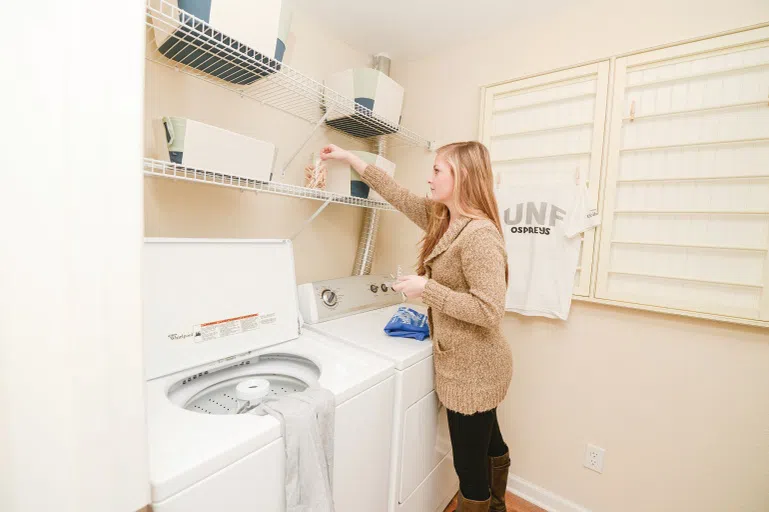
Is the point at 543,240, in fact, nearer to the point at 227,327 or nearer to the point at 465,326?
the point at 465,326

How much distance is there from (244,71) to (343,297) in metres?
1.14

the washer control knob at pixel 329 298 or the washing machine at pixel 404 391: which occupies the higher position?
the washer control knob at pixel 329 298

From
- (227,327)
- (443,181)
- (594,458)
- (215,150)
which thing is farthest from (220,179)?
(594,458)

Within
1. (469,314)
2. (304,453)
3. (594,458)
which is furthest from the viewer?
(594,458)

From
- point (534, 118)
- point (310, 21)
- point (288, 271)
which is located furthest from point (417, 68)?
point (288, 271)

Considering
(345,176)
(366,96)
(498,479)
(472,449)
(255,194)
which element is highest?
(366,96)

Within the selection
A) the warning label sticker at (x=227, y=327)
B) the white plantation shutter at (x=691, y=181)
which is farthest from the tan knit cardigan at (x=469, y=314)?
the white plantation shutter at (x=691, y=181)

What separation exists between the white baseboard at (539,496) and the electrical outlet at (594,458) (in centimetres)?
24

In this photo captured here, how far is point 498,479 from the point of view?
162cm

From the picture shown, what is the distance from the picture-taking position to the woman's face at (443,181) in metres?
1.37

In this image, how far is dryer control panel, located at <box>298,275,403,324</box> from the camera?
1707mm

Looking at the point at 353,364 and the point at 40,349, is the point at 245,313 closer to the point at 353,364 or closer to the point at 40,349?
the point at 353,364

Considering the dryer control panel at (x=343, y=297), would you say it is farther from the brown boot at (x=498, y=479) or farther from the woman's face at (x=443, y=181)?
the brown boot at (x=498, y=479)

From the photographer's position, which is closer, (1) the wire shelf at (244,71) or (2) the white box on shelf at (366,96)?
(1) the wire shelf at (244,71)
